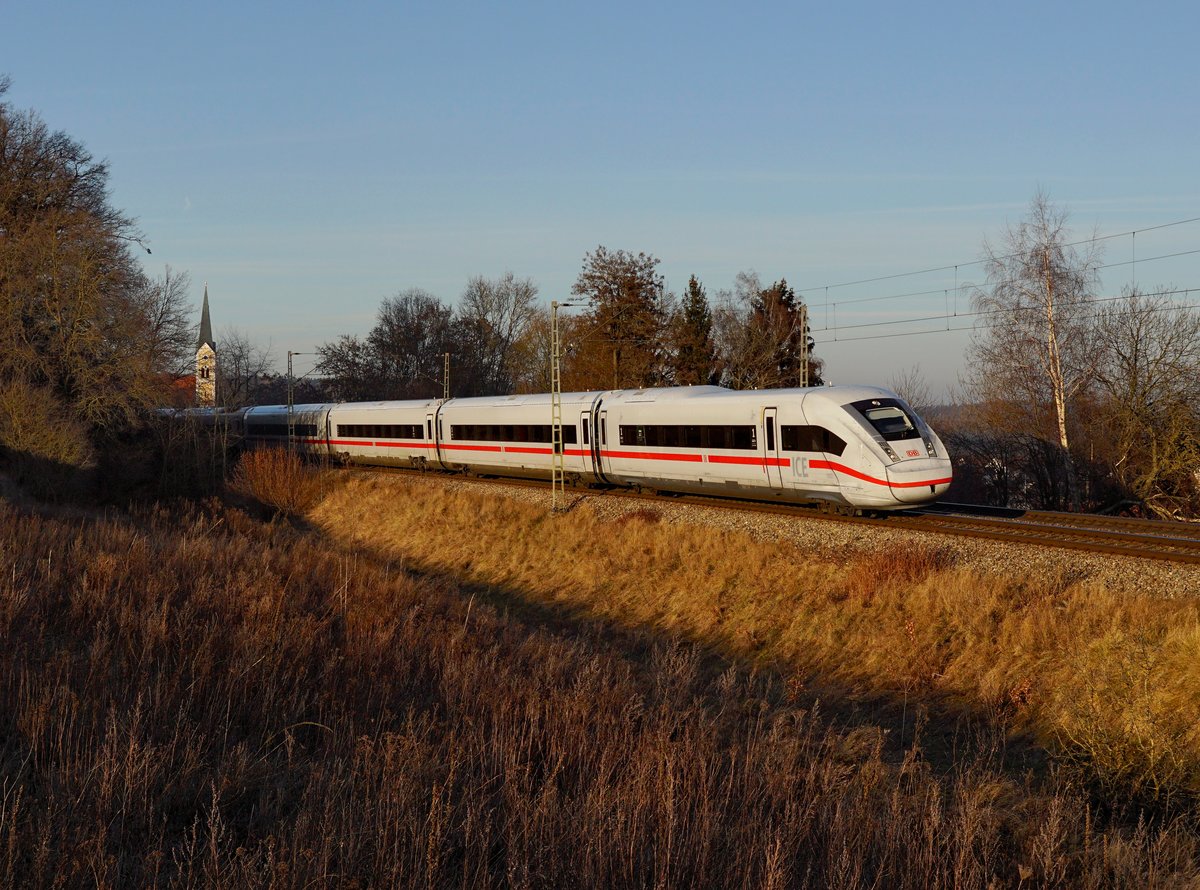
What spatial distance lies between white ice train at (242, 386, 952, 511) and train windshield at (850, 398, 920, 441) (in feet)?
0.08

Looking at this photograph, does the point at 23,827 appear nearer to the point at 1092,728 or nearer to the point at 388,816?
the point at 388,816

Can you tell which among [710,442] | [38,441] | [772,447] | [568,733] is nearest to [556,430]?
[710,442]

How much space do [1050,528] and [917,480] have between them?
2594 millimetres

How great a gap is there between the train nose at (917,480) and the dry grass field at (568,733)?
2246 millimetres

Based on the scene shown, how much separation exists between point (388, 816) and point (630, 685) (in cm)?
502

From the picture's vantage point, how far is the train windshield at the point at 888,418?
17816 millimetres

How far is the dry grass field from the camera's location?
4688 millimetres

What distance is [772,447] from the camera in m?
19.6

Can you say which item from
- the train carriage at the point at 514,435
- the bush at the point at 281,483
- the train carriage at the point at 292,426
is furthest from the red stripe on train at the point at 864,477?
the train carriage at the point at 292,426

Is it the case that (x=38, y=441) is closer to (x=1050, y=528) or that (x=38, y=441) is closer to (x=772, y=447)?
(x=772, y=447)

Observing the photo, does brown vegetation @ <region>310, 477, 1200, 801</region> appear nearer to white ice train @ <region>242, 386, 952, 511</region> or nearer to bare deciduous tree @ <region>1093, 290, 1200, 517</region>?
white ice train @ <region>242, 386, 952, 511</region>

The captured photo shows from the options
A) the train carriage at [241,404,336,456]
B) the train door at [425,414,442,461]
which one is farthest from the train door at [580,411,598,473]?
the train carriage at [241,404,336,456]

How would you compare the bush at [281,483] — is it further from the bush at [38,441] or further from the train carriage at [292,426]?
the bush at [38,441]

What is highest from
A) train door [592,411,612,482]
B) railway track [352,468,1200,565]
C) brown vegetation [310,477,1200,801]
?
train door [592,411,612,482]
